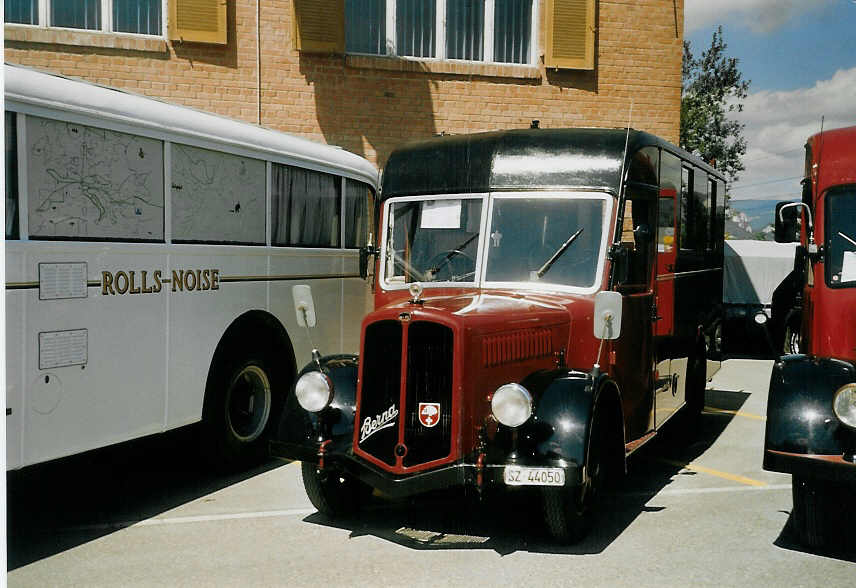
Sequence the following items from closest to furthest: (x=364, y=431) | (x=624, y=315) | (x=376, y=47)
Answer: (x=364, y=431), (x=624, y=315), (x=376, y=47)

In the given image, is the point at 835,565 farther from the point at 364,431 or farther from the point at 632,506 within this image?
the point at 364,431

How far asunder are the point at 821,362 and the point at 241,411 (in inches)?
172

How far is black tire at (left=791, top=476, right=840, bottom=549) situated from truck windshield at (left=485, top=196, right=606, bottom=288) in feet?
5.75

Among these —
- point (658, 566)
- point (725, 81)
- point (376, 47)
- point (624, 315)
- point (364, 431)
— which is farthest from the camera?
point (725, 81)

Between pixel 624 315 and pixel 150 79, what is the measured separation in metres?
8.68

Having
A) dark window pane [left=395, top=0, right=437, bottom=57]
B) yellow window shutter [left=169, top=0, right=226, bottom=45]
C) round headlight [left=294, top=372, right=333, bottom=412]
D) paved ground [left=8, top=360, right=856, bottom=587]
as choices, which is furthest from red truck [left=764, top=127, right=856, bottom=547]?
yellow window shutter [left=169, top=0, right=226, bottom=45]

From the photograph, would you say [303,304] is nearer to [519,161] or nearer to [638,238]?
[519,161]

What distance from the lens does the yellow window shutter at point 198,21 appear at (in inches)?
496

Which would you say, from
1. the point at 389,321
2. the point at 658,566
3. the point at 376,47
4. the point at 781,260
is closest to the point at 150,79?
the point at 376,47

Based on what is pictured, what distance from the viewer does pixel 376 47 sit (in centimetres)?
1368

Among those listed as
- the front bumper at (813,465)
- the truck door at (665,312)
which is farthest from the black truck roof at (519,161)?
the front bumper at (813,465)

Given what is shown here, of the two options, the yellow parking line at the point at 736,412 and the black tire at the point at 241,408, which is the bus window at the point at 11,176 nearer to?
the black tire at the point at 241,408

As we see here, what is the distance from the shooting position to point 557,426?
512 centimetres

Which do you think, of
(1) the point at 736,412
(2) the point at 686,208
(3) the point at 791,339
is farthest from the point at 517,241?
(3) the point at 791,339
